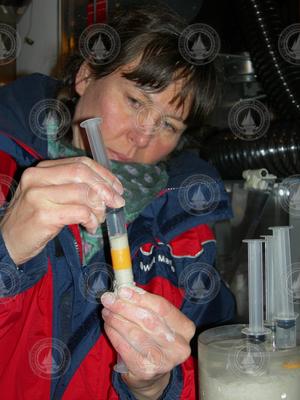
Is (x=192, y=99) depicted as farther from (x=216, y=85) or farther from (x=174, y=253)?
(x=174, y=253)

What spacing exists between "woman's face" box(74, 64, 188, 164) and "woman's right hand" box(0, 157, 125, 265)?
306mm

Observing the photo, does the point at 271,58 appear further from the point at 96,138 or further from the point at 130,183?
the point at 96,138

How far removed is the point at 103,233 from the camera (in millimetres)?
943

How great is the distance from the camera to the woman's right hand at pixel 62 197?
0.59 meters

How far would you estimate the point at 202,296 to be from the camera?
104 cm

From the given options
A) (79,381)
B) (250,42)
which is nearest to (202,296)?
(79,381)

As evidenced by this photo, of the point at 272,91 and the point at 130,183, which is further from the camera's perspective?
the point at 272,91

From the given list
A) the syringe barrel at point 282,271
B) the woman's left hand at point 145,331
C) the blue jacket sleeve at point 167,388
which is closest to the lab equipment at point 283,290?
the syringe barrel at point 282,271

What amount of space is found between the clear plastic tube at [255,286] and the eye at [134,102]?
380mm

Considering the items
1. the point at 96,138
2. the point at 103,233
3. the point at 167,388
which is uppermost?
the point at 96,138

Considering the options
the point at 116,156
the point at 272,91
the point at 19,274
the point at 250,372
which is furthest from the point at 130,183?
the point at 272,91

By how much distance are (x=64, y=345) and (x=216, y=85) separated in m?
0.60

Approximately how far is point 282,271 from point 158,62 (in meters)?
0.46

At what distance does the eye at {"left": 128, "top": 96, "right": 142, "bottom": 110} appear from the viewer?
0.92 meters
